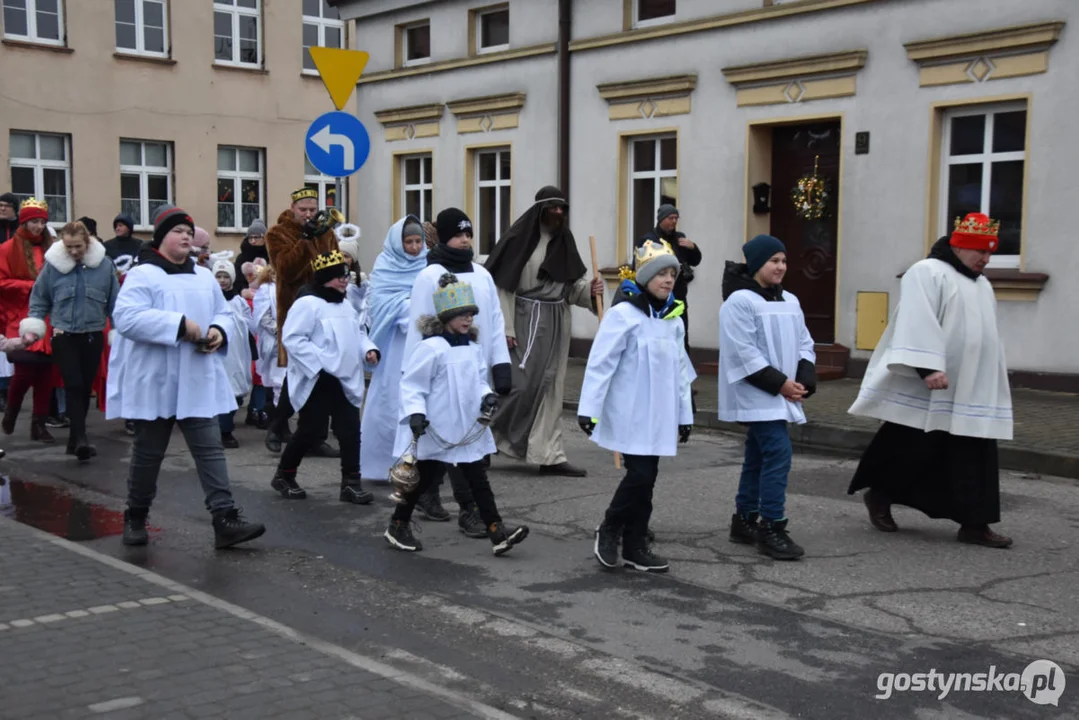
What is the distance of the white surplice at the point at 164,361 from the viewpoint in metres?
6.84

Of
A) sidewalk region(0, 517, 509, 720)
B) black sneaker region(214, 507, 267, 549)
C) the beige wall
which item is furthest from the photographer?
the beige wall

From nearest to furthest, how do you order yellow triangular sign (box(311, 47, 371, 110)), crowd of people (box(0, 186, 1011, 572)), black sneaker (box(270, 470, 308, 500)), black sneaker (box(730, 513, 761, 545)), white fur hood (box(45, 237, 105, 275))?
crowd of people (box(0, 186, 1011, 572)) < black sneaker (box(730, 513, 761, 545)) < black sneaker (box(270, 470, 308, 500)) < white fur hood (box(45, 237, 105, 275)) < yellow triangular sign (box(311, 47, 371, 110))

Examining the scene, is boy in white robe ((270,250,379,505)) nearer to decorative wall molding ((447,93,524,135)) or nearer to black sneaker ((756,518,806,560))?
black sneaker ((756,518,806,560))

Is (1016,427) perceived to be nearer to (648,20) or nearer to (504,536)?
(504,536)

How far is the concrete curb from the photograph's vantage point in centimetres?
938

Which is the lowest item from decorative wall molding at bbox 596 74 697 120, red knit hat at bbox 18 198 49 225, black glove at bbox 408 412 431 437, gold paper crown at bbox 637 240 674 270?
black glove at bbox 408 412 431 437

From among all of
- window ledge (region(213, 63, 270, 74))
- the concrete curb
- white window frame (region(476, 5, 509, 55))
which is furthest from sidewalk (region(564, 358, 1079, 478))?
window ledge (region(213, 63, 270, 74))

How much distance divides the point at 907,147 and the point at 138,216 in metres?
19.9

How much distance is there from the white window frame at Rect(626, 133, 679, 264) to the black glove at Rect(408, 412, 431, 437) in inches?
416

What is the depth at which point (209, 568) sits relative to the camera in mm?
6625

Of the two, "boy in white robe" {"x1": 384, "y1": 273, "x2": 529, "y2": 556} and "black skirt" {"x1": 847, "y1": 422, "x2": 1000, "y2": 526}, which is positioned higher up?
"boy in white robe" {"x1": 384, "y1": 273, "x2": 529, "y2": 556}

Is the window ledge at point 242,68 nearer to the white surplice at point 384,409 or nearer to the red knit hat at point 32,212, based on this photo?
the red knit hat at point 32,212

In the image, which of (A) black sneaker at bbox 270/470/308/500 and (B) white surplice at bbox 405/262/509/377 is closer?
(B) white surplice at bbox 405/262/509/377

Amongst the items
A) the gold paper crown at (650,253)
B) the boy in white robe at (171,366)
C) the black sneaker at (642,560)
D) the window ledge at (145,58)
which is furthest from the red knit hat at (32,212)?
the window ledge at (145,58)
